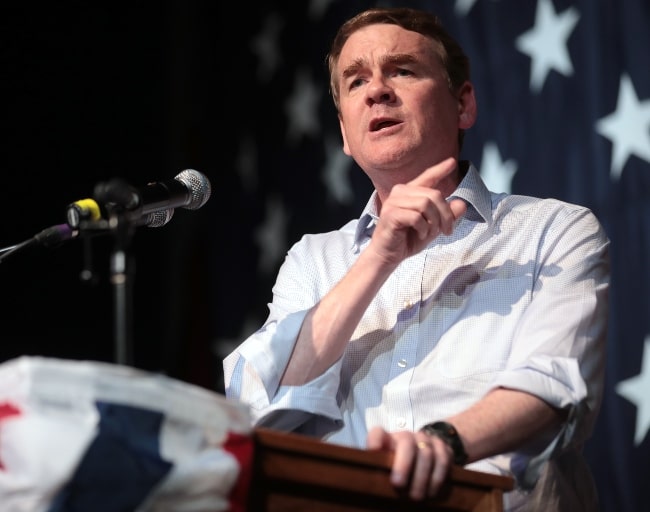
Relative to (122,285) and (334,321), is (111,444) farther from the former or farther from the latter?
(334,321)

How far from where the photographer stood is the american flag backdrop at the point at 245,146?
9.22 feet

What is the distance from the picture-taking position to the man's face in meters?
2.33

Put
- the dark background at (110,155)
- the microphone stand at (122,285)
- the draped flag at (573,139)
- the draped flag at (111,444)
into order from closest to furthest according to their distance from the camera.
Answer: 1. the draped flag at (111,444)
2. the microphone stand at (122,285)
3. the draped flag at (573,139)
4. the dark background at (110,155)

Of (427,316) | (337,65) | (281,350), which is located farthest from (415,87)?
(281,350)

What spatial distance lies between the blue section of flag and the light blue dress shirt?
782 mm

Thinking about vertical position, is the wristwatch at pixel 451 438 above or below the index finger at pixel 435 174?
below

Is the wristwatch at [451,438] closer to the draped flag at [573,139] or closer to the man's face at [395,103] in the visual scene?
the man's face at [395,103]

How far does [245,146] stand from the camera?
455cm

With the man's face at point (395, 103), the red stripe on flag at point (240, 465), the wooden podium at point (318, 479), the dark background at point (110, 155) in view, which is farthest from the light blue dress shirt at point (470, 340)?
the dark background at point (110, 155)

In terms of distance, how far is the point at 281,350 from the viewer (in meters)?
2.02

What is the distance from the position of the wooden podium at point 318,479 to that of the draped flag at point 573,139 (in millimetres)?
1534

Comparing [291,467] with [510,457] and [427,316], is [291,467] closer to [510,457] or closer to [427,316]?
[510,457]

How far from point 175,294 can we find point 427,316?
2.53 metres

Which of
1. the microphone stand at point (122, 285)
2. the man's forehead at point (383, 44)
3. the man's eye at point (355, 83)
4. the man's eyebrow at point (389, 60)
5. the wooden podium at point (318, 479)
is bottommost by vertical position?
the wooden podium at point (318, 479)
